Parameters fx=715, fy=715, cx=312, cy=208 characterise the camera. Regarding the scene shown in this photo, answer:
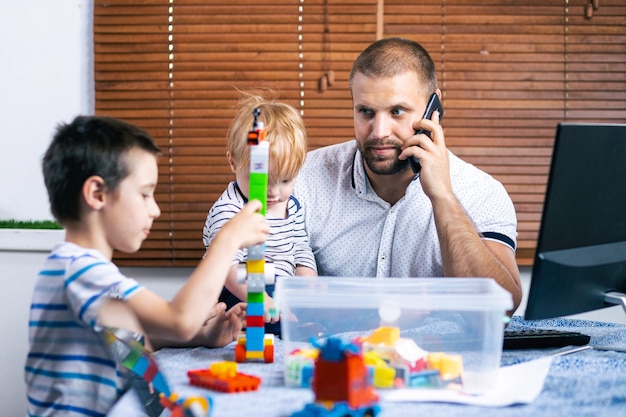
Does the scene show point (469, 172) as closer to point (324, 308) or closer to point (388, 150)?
point (388, 150)

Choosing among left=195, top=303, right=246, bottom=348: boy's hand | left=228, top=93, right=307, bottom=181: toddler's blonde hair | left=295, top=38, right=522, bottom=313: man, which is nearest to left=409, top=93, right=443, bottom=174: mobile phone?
left=295, top=38, right=522, bottom=313: man

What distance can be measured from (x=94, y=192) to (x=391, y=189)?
1.04 metres

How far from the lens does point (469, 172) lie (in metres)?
1.99

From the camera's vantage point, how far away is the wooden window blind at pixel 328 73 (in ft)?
7.85

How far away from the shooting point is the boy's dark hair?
3.65ft

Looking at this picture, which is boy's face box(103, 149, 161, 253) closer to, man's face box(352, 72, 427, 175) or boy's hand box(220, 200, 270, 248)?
boy's hand box(220, 200, 270, 248)

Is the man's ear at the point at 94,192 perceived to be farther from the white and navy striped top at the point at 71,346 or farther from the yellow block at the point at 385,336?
the yellow block at the point at 385,336

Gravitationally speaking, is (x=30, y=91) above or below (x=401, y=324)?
above

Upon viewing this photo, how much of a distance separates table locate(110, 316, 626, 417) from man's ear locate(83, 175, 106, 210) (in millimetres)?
287

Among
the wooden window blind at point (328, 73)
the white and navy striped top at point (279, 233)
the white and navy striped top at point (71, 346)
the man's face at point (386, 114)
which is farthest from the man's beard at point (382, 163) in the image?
the white and navy striped top at point (71, 346)

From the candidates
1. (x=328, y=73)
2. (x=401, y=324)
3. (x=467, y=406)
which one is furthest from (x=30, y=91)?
(x=467, y=406)

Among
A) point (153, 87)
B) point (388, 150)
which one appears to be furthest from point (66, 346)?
point (153, 87)

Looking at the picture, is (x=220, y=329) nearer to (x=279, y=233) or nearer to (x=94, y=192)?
(x=94, y=192)

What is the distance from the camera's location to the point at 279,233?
1787mm
